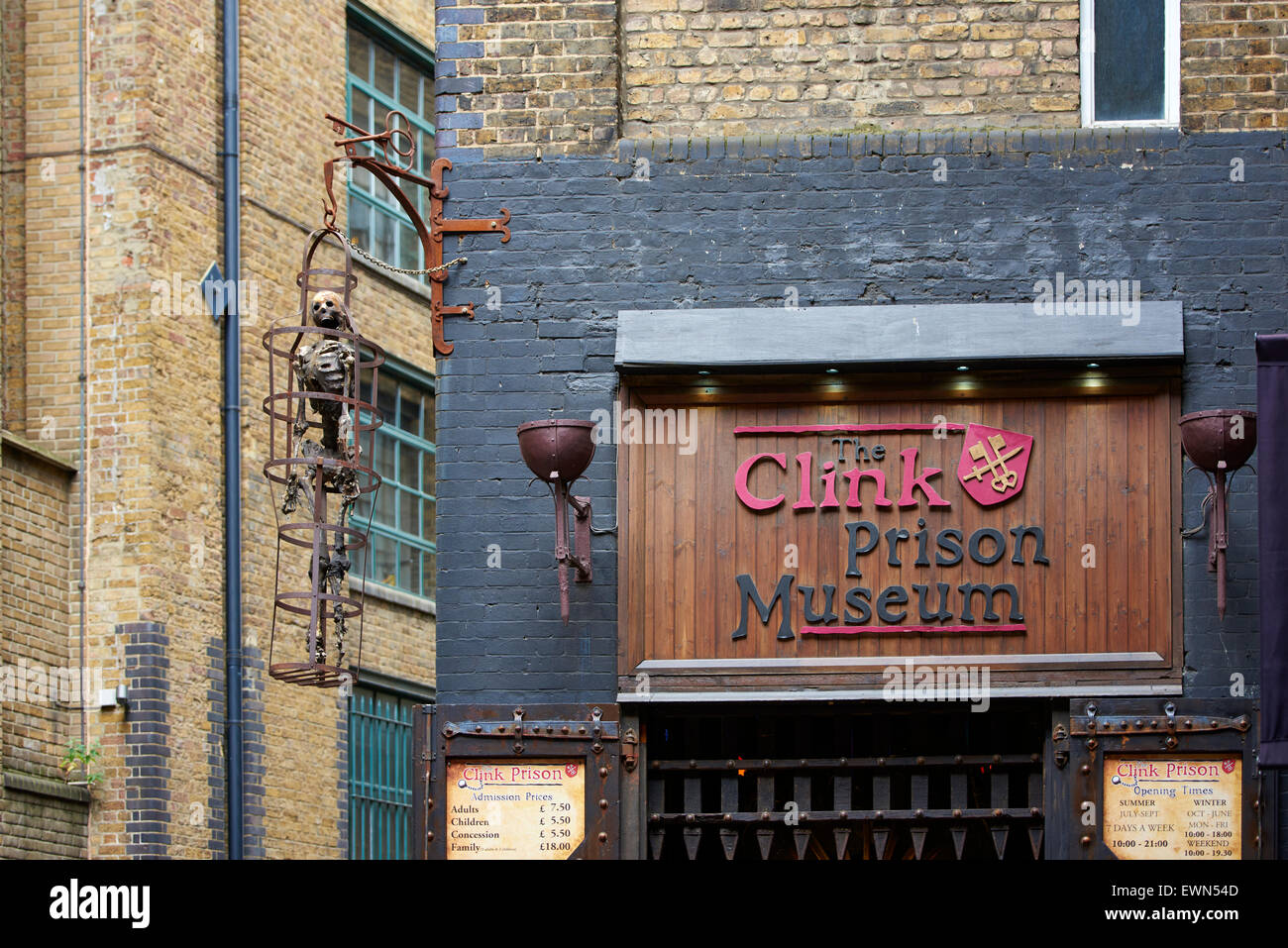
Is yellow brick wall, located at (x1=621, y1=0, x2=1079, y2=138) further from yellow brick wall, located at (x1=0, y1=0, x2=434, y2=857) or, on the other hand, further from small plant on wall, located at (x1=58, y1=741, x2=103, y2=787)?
small plant on wall, located at (x1=58, y1=741, x2=103, y2=787)

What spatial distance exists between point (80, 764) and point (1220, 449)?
32.6ft

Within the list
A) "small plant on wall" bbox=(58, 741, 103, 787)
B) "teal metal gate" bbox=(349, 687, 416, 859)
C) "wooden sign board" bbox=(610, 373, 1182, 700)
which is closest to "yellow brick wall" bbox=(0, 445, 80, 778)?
"small plant on wall" bbox=(58, 741, 103, 787)

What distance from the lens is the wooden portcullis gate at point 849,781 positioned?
10.7 m

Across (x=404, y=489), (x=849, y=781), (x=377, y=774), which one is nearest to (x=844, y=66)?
(x=849, y=781)

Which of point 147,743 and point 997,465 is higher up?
point 997,465

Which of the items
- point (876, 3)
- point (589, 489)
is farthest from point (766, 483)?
point (876, 3)

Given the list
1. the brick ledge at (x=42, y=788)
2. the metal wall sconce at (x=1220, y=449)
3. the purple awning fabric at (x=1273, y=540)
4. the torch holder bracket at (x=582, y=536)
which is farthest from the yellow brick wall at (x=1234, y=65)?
the brick ledge at (x=42, y=788)

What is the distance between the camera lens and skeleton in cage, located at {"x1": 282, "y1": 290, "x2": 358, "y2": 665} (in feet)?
34.7

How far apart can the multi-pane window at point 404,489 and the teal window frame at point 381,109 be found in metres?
1.34

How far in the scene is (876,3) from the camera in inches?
448

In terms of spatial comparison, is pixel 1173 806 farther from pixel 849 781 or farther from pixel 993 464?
pixel 993 464

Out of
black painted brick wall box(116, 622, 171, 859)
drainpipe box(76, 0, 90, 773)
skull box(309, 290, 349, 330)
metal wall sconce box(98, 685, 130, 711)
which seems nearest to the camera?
skull box(309, 290, 349, 330)

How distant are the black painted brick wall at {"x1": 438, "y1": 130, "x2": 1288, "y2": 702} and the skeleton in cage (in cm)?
54

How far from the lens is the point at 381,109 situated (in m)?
21.0
